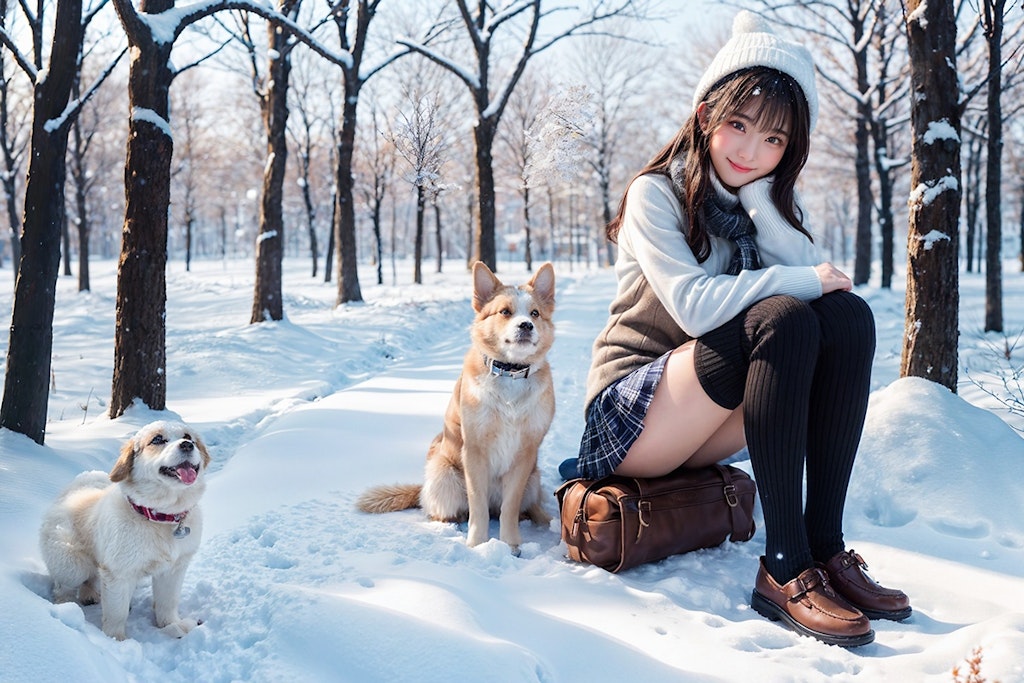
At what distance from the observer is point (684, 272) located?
233 cm

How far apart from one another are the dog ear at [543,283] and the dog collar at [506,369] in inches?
14.7

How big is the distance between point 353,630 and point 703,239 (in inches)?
69.6

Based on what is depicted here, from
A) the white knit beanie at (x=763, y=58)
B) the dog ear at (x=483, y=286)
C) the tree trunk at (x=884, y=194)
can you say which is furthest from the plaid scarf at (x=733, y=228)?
the tree trunk at (x=884, y=194)

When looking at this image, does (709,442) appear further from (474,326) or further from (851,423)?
(474,326)

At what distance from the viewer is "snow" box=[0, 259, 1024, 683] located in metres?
1.79

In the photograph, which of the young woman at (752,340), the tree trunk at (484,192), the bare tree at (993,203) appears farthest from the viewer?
the bare tree at (993,203)

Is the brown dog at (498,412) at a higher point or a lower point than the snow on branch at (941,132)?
lower

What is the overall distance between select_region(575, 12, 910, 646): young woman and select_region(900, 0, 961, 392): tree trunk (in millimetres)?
2086

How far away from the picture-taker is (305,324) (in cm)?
1169

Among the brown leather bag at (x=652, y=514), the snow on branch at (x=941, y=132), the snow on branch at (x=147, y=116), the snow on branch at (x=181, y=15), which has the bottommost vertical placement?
the brown leather bag at (x=652, y=514)

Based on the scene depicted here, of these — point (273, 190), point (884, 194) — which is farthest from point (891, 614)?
point (884, 194)

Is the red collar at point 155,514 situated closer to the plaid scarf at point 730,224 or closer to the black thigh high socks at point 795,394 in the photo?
the black thigh high socks at point 795,394

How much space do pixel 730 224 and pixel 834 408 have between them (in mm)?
767

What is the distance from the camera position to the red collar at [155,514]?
2.05 metres
